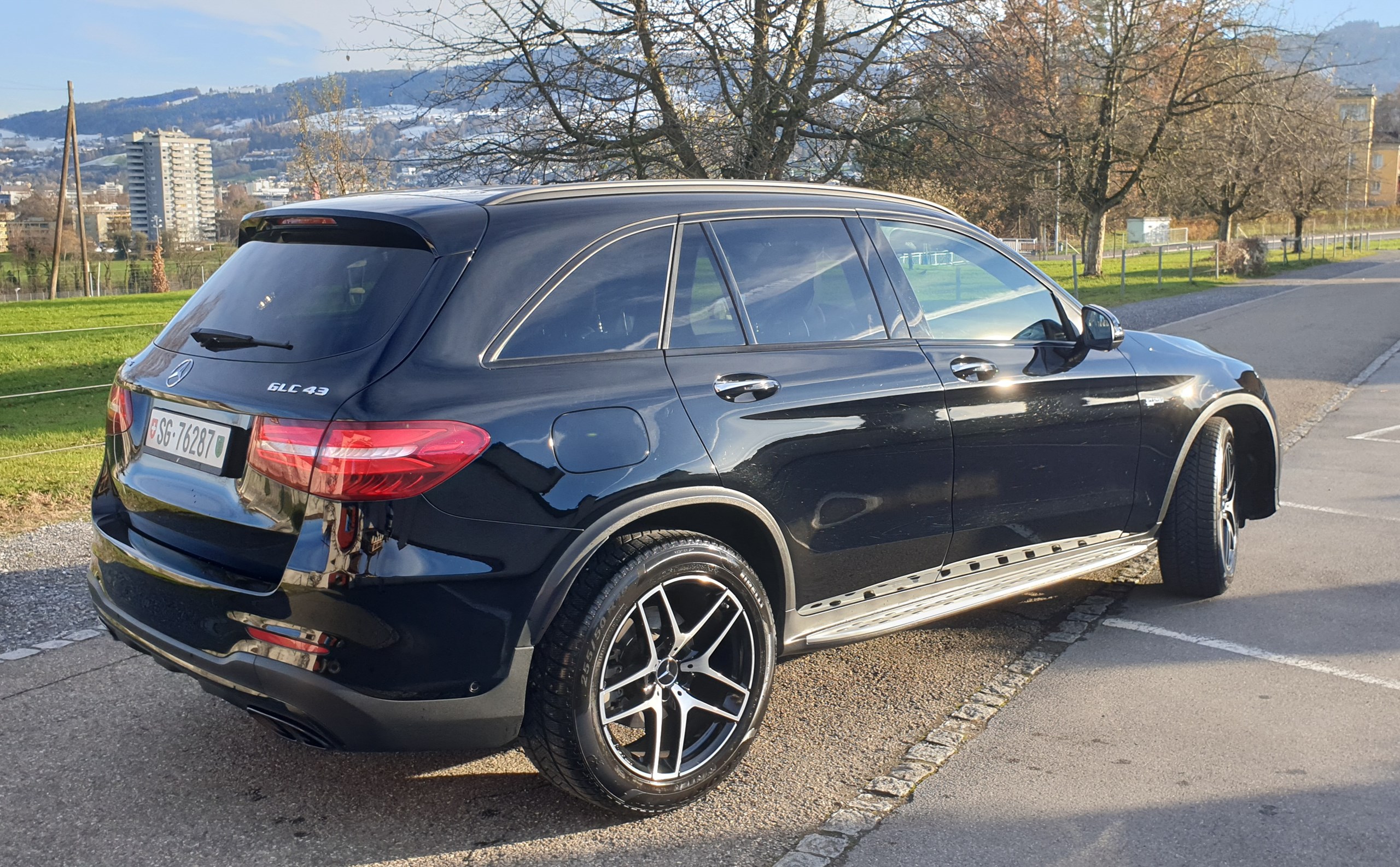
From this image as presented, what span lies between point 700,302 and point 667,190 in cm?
40

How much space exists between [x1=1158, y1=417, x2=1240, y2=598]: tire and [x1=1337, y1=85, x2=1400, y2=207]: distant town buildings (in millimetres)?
35132

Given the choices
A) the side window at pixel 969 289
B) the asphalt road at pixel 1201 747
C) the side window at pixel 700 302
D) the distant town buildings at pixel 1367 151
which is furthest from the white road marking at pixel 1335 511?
the distant town buildings at pixel 1367 151

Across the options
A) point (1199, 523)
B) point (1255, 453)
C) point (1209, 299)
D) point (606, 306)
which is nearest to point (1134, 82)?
point (1209, 299)

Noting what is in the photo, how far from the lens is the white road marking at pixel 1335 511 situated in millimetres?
7297

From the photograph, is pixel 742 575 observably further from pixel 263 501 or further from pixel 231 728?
pixel 231 728

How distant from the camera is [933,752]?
154 inches

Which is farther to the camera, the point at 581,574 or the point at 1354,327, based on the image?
the point at 1354,327

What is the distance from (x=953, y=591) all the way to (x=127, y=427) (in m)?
2.78

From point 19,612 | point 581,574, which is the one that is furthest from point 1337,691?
point 19,612

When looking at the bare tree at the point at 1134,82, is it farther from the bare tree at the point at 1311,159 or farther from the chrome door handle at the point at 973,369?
the chrome door handle at the point at 973,369

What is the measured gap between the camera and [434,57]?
57.5 ft

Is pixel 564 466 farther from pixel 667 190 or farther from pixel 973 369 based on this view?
pixel 973 369

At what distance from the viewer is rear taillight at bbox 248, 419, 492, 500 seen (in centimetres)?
300

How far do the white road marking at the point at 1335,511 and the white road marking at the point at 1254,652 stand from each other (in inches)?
105
